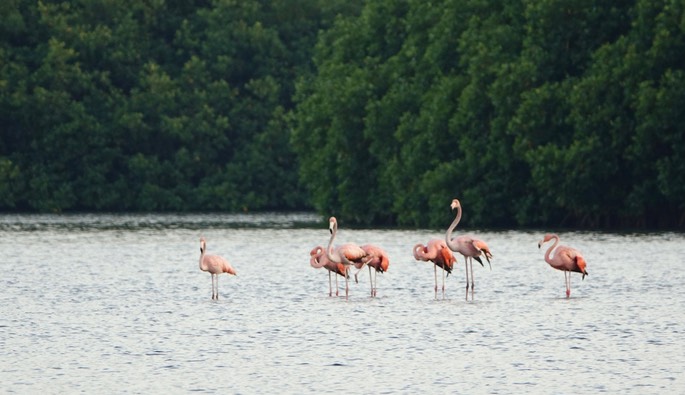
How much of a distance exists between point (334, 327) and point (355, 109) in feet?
156

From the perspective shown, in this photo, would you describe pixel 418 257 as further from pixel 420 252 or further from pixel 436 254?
pixel 436 254

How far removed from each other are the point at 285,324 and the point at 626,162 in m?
36.6

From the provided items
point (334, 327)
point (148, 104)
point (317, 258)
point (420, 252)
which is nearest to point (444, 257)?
point (420, 252)

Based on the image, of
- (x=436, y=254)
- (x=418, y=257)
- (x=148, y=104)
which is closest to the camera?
(x=436, y=254)

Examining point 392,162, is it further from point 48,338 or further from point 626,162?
point 48,338

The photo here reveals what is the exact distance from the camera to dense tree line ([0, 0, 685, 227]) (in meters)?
60.0

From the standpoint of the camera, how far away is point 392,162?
69688 millimetres

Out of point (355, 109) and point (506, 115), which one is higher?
point (355, 109)

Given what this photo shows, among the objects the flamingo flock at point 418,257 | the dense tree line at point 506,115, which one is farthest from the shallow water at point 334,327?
the dense tree line at point 506,115

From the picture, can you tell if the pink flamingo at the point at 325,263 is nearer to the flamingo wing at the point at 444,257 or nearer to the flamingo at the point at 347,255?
the flamingo at the point at 347,255

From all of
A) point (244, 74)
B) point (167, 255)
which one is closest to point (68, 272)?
point (167, 255)

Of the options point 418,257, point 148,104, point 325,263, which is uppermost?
point 148,104

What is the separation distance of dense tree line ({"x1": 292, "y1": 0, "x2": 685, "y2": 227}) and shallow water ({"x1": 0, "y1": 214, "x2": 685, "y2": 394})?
1417 centimetres

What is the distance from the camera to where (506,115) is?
6341 cm
